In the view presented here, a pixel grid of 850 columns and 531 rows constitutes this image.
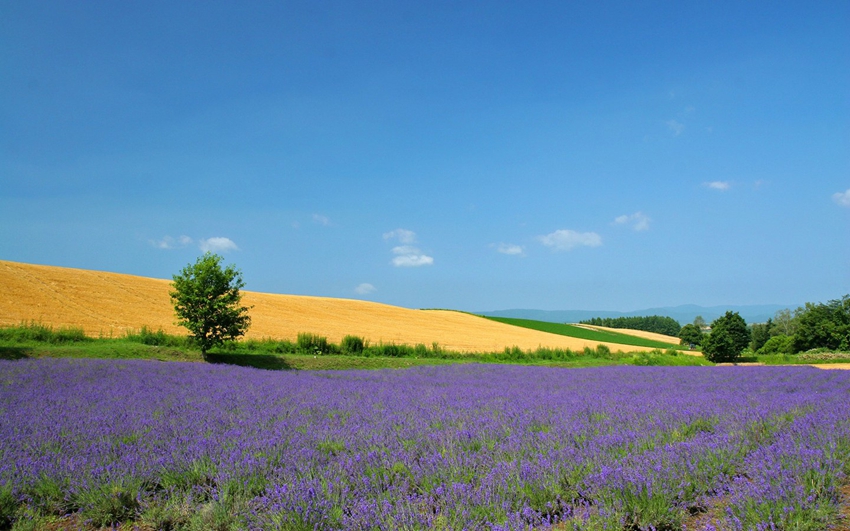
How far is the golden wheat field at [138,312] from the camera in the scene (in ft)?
76.6

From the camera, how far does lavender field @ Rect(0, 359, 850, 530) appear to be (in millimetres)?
2873

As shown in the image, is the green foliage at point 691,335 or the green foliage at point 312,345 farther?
the green foliage at point 691,335

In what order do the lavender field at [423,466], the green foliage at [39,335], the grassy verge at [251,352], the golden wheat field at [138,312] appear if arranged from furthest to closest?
the golden wheat field at [138,312], the green foliage at [39,335], the grassy verge at [251,352], the lavender field at [423,466]

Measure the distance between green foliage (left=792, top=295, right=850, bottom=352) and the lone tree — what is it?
41861 millimetres

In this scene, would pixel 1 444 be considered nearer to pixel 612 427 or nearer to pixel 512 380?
pixel 612 427

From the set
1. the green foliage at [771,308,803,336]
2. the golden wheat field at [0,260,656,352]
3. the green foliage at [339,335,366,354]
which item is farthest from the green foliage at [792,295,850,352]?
the green foliage at [339,335,366,354]

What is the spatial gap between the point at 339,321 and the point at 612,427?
1328 inches

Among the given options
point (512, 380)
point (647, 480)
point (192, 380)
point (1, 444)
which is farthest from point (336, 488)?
point (512, 380)

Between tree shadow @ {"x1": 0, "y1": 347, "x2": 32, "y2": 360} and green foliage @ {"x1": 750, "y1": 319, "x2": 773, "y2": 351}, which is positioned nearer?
tree shadow @ {"x1": 0, "y1": 347, "x2": 32, "y2": 360}

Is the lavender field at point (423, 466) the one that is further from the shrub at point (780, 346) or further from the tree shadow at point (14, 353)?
the shrub at point (780, 346)

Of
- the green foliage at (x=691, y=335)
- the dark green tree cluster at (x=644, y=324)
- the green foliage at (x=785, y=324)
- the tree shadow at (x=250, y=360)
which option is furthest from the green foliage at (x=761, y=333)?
the tree shadow at (x=250, y=360)

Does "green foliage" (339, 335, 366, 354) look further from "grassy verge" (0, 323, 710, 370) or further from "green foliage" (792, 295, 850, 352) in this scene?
"green foliage" (792, 295, 850, 352)

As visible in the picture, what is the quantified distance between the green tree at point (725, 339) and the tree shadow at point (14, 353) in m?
37.7

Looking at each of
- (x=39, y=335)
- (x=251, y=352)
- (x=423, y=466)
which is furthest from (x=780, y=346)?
(x=39, y=335)
